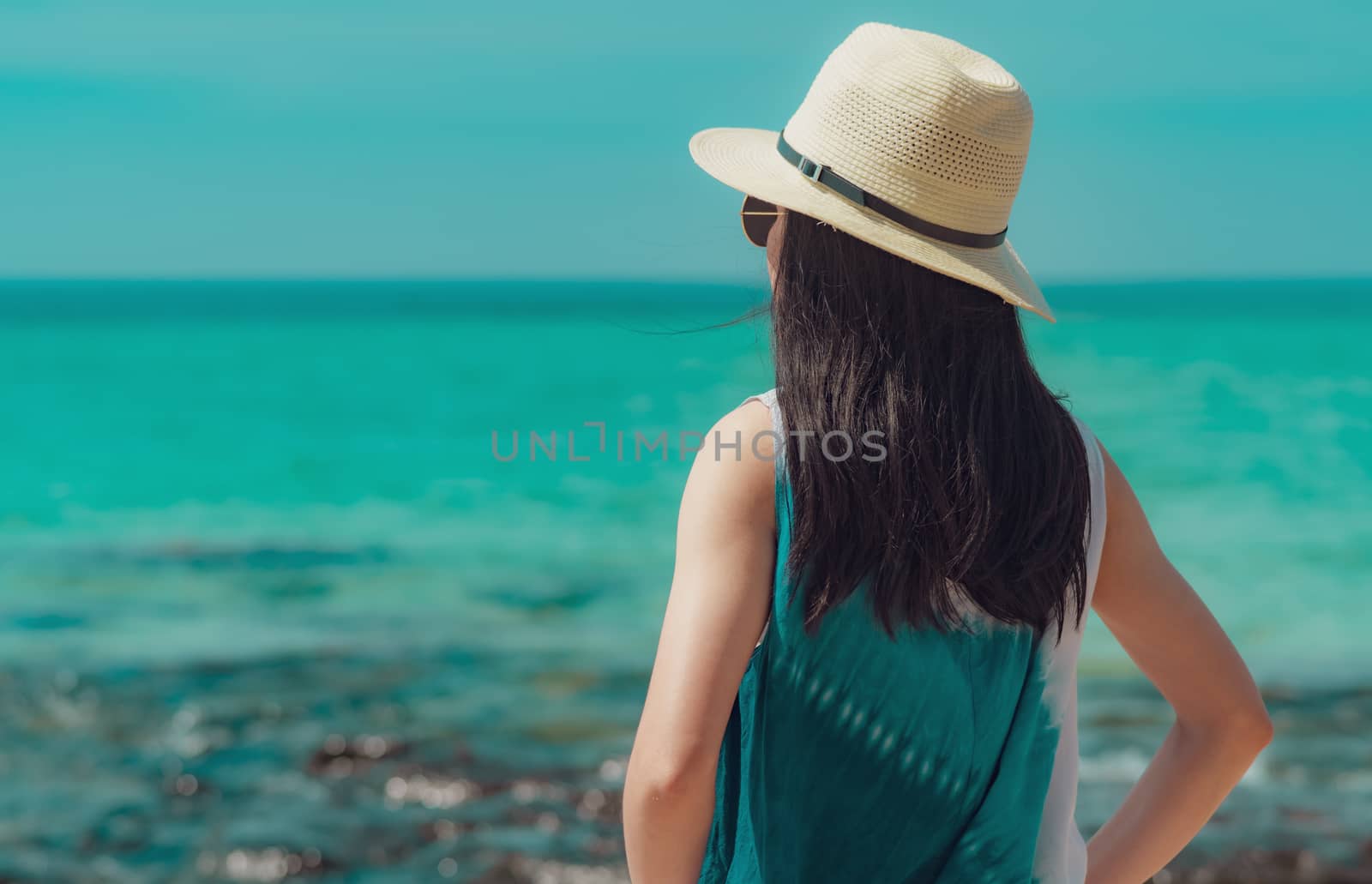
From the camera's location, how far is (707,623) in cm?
112

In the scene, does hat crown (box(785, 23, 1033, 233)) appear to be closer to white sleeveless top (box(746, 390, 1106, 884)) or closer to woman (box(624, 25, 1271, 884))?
woman (box(624, 25, 1271, 884))

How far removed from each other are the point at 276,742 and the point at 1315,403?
1919cm

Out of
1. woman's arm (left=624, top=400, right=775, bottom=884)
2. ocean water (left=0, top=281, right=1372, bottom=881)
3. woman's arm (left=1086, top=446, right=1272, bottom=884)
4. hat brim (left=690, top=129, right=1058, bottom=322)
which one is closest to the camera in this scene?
woman's arm (left=624, top=400, right=775, bottom=884)

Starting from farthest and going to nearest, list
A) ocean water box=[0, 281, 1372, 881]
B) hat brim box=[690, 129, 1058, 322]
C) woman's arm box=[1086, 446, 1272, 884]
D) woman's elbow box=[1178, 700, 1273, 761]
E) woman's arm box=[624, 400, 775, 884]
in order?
ocean water box=[0, 281, 1372, 881]
woman's elbow box=[1178, 700, 1273, 761]
woman's arm box=[1086, 446, 1272, 884]
hat brim box=[690, 129, 1058, 322]
woman's arm box=[624, 400, 775, 884]

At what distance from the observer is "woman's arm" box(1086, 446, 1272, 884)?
1.38 m

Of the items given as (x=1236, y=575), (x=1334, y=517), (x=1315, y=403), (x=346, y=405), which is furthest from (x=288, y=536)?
(x=1315, y=403)

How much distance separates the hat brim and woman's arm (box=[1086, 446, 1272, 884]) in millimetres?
235

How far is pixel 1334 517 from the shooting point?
1191 centimetres

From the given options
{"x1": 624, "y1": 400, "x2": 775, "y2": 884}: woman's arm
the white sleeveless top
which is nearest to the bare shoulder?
{"x1": 624, "y1": 400, "x2": 775, "y2": 884}: woman's arm

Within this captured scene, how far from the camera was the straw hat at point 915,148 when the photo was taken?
130cm

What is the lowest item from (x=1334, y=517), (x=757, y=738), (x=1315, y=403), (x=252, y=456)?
(x=252, y=456)

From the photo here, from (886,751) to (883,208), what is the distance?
577 mm

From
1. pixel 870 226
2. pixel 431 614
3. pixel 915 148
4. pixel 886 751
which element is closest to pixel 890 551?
pixel 886 751

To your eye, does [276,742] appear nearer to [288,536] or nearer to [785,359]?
[785,359]
